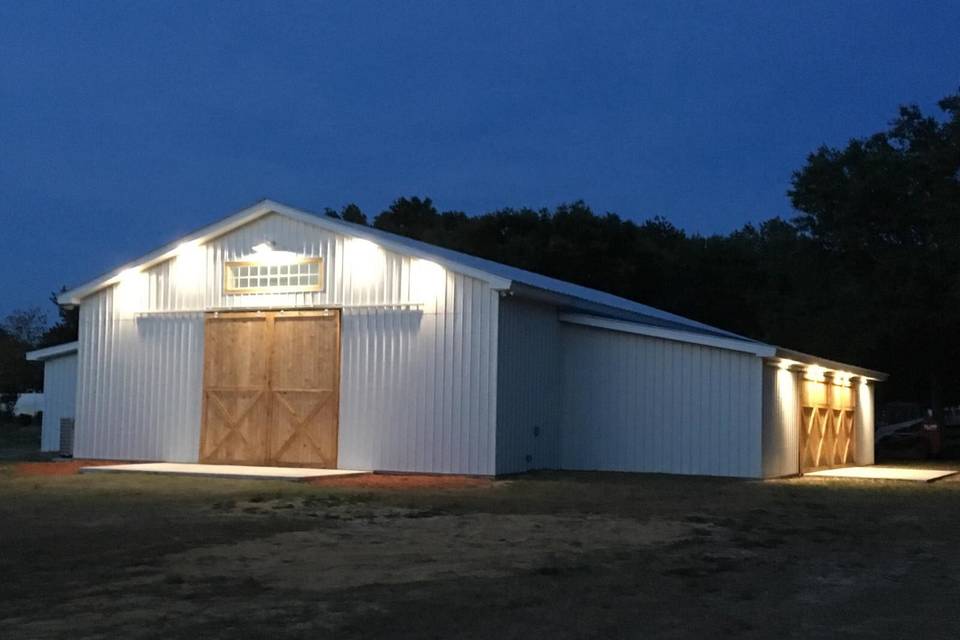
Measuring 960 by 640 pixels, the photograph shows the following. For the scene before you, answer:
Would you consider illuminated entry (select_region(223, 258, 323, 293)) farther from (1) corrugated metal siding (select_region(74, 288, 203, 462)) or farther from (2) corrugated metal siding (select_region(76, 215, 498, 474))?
(1) corrugated metal siding (select_region(74, 288, 203, 462))

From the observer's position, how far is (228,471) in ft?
65.5

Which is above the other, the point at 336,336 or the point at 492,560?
the point at 336,336

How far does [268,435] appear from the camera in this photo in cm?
2159

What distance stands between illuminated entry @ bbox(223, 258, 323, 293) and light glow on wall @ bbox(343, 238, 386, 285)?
664 millimetres

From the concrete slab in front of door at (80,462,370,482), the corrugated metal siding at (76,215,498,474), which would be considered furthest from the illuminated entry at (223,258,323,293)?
the concrete slab in front of door at (80,462,370,482)

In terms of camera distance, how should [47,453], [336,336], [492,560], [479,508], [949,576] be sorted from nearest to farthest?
[949,576] < [492,560] < [479,508] < [336,336] < [47,453]

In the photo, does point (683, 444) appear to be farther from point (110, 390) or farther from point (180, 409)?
point (110, 390)

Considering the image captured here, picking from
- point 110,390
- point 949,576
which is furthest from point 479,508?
point 110,390

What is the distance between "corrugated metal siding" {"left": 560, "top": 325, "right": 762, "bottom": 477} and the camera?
20547mm

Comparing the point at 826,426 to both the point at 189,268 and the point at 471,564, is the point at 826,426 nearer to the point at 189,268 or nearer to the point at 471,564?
the point at 189,268

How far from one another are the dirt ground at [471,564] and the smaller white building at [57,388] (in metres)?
11.1

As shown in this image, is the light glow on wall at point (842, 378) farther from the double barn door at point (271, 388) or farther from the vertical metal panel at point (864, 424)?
the double barn door at point (271, 388)

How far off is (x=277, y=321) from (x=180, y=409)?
287cm

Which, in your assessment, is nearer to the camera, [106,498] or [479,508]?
[479,508]
